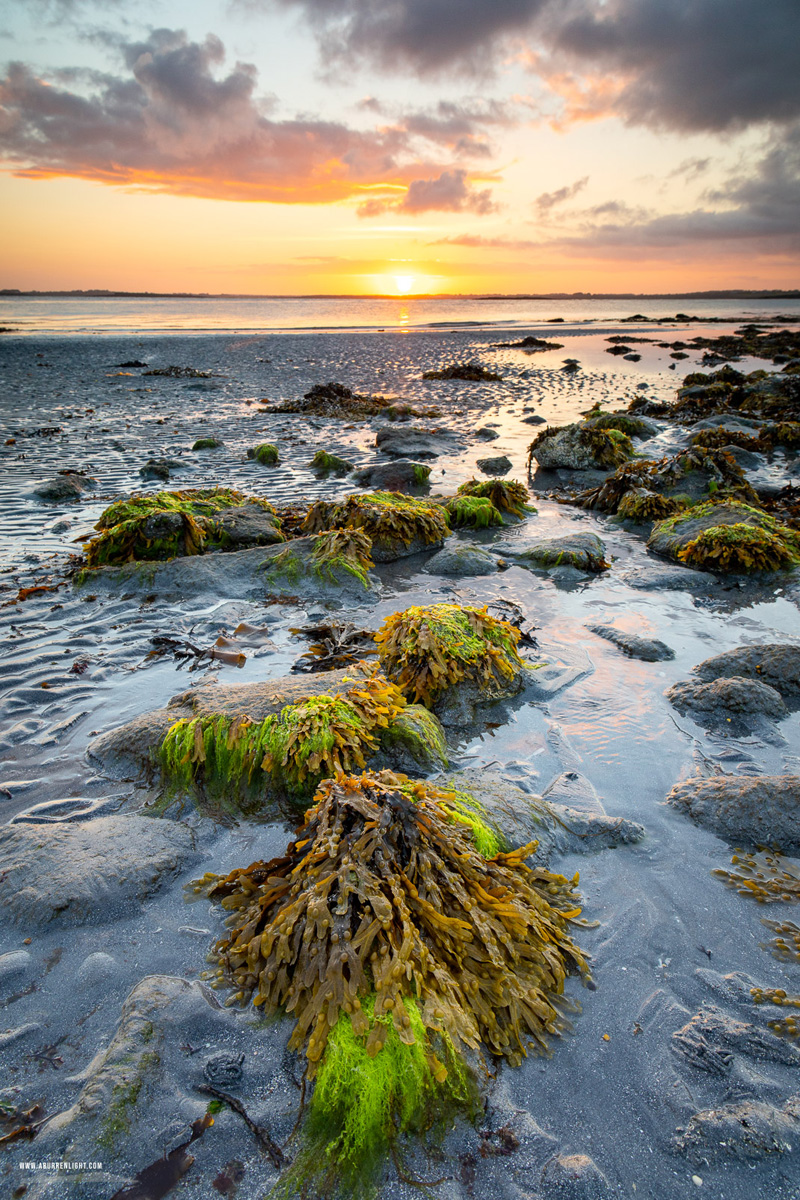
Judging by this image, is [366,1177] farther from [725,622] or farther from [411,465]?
[411,465]

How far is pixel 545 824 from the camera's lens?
294 centimetres

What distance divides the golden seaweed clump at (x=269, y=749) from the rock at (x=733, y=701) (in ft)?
6.62

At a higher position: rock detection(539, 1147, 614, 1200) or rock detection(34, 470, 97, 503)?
rock detection(34, 470, 97, 503)

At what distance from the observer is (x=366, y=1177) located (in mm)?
1675

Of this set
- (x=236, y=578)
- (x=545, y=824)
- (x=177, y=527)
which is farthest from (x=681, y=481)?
(x=545, y=824)

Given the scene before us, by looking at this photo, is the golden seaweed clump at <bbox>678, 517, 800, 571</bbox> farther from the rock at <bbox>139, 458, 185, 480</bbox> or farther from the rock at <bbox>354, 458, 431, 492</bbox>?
the rock at <bbox>139, 458, 185, 480</bbox>

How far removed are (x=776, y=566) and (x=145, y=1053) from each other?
21.4ft

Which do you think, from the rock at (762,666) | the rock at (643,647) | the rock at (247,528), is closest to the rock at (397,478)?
the rock at (247,528)

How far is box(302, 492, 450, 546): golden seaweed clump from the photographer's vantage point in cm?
692

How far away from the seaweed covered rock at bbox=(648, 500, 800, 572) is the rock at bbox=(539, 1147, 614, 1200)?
564 centimetres

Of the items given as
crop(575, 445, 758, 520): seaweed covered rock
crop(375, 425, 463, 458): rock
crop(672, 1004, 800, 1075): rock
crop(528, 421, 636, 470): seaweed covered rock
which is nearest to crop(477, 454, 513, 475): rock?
crop(528, 421, 636, 470): seaweed covered rock

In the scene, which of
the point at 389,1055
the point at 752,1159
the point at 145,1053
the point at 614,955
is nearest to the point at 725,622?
the point at 614,955

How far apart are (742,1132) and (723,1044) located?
28 centimetres

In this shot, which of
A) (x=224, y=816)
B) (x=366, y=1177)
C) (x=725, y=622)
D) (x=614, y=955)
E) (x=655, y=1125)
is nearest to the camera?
(x=366, y=1177)
